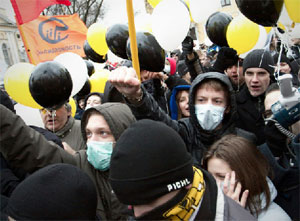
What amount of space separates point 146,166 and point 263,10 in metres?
1.16

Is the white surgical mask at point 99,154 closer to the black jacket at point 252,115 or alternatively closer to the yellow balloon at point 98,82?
the black jacket at point 252,115

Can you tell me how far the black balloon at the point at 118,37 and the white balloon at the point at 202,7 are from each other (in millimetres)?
788

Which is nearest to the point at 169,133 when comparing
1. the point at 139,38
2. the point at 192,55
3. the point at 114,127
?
the point at 114,127

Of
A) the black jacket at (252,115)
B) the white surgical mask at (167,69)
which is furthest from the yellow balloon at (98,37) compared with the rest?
the black jacket at (252,115)

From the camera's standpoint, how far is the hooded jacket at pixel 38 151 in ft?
4.19

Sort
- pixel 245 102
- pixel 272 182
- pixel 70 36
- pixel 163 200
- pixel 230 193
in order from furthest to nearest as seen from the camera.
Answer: pixel 70 36
pixel 245 102
pixel 272 182
pixel 230 193
pixel 163 200

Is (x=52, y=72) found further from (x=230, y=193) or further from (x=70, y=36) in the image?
(x=70, y=36)

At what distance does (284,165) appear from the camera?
157 centimetres

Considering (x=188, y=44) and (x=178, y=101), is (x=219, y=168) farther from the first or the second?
(x=188, y=44)

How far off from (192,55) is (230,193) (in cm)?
200

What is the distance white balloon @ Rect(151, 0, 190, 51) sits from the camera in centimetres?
241

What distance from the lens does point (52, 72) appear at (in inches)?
82.7

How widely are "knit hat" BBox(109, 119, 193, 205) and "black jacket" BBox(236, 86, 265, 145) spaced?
5.16 feet

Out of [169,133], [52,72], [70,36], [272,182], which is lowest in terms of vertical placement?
[272,182]
